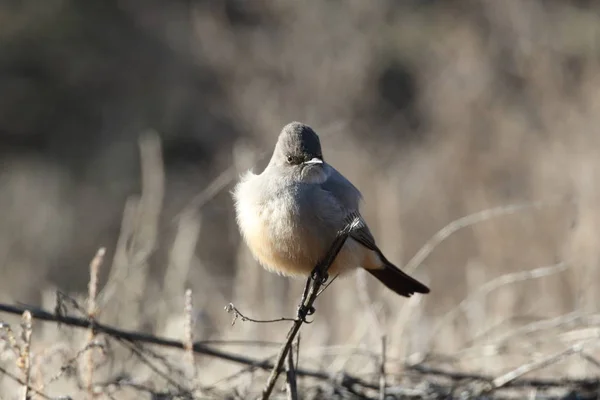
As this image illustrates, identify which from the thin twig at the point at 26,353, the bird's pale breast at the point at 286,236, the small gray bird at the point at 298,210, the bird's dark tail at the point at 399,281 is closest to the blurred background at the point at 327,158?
the bird's dark tail at the point at 399,281

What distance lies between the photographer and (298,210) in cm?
308

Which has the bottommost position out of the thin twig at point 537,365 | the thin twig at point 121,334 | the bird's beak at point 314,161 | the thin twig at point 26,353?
the thin twig at point 26,353

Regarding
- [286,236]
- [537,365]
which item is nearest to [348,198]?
[286,236]

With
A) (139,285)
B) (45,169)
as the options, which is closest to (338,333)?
(139,285)

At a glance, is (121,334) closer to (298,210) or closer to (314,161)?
(298,210)

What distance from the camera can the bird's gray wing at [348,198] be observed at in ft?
10.5

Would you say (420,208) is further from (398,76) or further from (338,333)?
(398,76)

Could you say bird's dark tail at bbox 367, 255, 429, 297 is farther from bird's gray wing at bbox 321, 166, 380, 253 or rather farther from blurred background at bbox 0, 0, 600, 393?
bird's gray wing at bbox 321, 166, 380, 253

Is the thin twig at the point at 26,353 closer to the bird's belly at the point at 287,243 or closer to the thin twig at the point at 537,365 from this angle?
the bird's belly at the point at 287,243

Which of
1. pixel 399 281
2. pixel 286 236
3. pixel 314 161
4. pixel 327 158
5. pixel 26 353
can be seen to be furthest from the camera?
pixel 327 158

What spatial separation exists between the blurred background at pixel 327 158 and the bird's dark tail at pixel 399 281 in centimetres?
12

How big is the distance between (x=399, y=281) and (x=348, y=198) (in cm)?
58

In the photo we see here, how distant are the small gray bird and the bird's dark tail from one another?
0.31 meters

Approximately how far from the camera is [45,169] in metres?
18.1
